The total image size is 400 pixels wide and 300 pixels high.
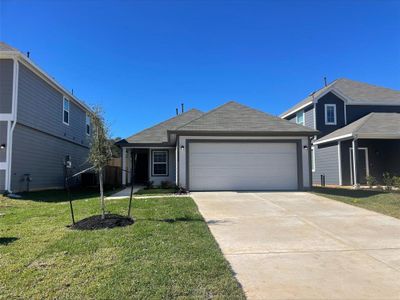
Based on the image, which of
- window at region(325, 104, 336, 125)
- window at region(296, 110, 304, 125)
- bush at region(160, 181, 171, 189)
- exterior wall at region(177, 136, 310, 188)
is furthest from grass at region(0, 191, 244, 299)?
window at region(296, 110, 304, 125)

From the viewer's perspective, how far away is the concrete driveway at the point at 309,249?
3.96 meters

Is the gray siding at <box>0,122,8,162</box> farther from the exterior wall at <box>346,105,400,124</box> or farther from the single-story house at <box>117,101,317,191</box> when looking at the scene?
the exterior wall at <box>346,105,400,124</box>

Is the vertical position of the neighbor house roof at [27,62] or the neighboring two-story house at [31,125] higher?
the neighbor house roof at [27,62]

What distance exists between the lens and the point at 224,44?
1622cm

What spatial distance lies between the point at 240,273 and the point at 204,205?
5.80m

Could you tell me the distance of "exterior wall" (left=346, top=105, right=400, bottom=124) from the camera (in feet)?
69.2

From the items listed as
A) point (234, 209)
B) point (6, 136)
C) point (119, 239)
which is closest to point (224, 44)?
point (234, 209)

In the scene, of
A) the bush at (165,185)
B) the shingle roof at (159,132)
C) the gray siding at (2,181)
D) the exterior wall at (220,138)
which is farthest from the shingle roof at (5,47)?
the bush at (165,185)

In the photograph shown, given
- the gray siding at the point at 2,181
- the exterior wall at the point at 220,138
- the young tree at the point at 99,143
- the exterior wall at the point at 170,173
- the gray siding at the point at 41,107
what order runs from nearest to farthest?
the young tree at the point at 99,143 → the gray siding at the point at 2,181 → the gray siding at the point at 41,107 → the exterior wall at the point at 220,138 → the exterior wall at the point at 170,173

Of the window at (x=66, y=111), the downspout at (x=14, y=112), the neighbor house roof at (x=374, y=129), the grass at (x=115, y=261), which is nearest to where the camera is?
the grass at (x=115, y=261)

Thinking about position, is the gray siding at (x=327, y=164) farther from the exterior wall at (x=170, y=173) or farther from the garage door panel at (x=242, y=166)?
the exterior wall at (x=170, y=173)

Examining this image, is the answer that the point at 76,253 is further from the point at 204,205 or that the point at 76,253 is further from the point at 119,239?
the point at 204,205

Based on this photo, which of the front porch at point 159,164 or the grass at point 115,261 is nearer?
the grass at point 115,261

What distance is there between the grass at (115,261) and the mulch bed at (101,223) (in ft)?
0.86
